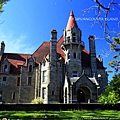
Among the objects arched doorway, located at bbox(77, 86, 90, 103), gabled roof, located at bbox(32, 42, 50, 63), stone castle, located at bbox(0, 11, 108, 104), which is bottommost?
arched doorway, located at bbox(77, 86, 90, 103)

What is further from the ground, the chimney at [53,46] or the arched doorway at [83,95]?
the chimney at [53,46]

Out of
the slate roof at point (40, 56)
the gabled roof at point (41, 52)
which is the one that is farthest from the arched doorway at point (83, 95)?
the gabled roof at point (41, 52)

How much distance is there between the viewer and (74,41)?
37.4 meters

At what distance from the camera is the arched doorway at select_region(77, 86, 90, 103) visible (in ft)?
106

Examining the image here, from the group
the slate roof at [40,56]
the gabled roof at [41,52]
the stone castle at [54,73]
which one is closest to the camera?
the stone castle at [54,73]

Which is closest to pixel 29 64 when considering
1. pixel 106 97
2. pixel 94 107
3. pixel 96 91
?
pixel 96 91

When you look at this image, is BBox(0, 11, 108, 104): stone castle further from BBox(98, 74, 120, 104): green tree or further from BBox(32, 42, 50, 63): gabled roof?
BBox(98, 74, 120, 104): green tree

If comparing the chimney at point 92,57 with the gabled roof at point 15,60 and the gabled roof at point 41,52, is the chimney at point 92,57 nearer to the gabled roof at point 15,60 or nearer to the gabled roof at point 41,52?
the gabled roof at point 41,52

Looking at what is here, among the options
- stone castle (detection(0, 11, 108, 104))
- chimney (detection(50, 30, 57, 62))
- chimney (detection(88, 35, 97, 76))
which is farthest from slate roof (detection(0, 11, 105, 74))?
chimney (detection(50, 30, 57, 62))

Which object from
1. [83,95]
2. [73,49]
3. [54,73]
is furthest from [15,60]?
[83,95]

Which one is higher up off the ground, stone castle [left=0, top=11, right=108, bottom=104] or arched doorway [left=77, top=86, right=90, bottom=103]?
stone castle [left=0, top=11, right=108, bottom=104]

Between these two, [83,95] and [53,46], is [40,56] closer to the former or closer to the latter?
[53,46]

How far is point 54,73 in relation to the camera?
112 ft

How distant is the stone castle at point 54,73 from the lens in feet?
108
